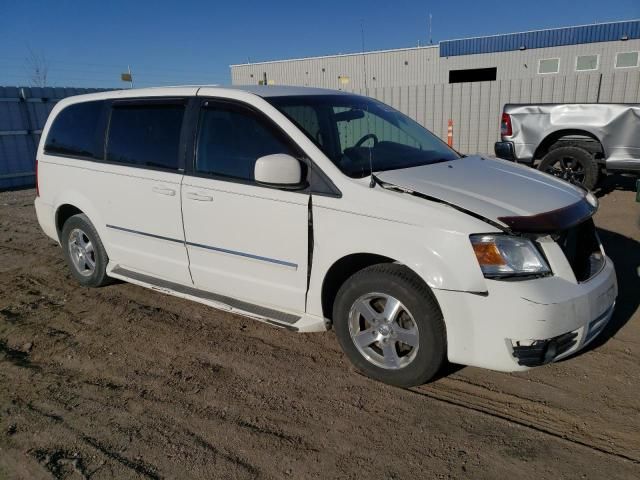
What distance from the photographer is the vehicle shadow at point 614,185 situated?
8.90m

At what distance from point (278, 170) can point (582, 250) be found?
2.02m

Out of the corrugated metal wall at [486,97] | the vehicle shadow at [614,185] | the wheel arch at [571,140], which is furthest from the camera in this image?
the corrugated metal wall at [486,97]

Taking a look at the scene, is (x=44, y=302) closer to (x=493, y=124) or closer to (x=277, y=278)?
(x=277, y=278)

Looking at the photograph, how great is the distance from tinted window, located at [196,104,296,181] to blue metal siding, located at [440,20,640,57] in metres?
23.4

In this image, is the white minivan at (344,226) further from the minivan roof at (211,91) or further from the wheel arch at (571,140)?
the wheel arch at (571,140)

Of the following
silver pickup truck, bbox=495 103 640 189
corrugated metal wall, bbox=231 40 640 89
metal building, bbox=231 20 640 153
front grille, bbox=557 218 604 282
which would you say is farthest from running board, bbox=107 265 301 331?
corrugated metal wall, bbox=231 40 640 89

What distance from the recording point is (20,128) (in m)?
13.1

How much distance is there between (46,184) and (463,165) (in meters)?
4.11

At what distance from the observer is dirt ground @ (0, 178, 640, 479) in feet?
8.45

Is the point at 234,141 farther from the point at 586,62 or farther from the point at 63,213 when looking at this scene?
the point at 586,62

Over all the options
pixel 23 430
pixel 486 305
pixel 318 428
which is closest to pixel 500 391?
pixel 486 305

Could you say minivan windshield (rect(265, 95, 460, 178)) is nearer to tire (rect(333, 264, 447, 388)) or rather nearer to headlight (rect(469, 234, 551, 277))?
tire (rect(333, 264, 447, 388))

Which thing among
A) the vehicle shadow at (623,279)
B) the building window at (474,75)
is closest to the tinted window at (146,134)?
the vehicle shadow at (623,279)

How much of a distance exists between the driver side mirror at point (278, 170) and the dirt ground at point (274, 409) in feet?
4.30
